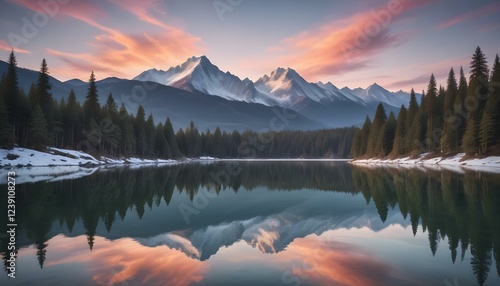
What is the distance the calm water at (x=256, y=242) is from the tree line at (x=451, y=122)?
5156 centimetres

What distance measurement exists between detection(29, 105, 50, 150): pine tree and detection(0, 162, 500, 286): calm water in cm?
5473

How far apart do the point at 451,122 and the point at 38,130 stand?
97.0 meters

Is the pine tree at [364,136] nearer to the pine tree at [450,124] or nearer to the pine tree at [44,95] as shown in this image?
the pine tree at [450,124]

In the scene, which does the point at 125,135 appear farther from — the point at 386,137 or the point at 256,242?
the point at 256,242

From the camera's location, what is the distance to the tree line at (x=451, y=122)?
68562 millimetres

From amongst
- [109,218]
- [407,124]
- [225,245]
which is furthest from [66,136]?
[407,124]

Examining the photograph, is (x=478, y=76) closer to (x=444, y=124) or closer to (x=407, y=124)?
(x=444, y=124)

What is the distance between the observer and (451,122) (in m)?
80.4

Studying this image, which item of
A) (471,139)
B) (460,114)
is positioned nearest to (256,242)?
(471,139)

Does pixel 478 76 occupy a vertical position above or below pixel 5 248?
above

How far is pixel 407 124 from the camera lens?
330ft

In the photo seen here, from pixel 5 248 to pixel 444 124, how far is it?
92.6 metres

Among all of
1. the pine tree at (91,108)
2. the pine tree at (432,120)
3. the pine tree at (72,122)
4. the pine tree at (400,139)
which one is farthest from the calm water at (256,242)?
the pine tree at (400,139)

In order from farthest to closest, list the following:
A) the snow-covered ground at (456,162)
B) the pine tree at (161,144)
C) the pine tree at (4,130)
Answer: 1. the pine tree at (161,144)
2. the pine tree at (4,130)
3. the snow-covered ground at (456,162)
